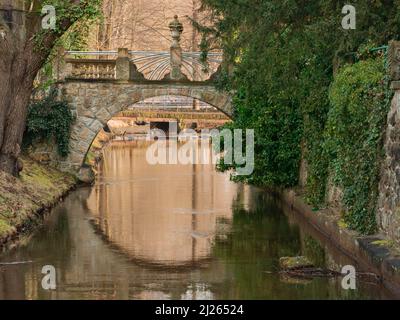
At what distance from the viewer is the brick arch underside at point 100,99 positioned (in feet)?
99.3

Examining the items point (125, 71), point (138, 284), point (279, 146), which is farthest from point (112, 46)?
point (138, 284)

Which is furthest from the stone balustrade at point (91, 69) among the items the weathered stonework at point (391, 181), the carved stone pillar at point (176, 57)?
the weathered stonework at point (391, 181)

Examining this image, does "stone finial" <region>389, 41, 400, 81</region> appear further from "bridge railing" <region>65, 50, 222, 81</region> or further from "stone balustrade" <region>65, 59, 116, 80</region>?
"stone balustrade" <region>65, 59, 116, 80</region>

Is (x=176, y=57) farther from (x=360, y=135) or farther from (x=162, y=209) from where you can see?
(x=360, y=135)

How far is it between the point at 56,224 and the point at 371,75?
26.6 feet

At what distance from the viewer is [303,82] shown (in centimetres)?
2178

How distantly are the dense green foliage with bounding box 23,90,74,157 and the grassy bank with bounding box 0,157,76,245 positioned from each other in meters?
0.93

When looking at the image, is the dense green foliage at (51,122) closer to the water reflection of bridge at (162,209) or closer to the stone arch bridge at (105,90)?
the stone arch bridge at (105,90)

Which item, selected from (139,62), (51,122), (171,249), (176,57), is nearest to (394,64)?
(171,249)

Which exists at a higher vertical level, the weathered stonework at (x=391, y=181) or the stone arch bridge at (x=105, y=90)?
the stone arch bridge at (x=105, y=90)

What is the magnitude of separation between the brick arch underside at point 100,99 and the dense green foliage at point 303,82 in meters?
2.62

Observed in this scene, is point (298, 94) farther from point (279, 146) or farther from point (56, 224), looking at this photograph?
point (56, 224)

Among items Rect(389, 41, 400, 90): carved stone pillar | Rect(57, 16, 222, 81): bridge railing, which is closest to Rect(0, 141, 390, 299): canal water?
Rect(389, 41, 400, 90): carved stone pillar

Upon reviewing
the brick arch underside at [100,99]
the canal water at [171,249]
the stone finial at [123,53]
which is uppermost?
the stone finial at [123,53]
